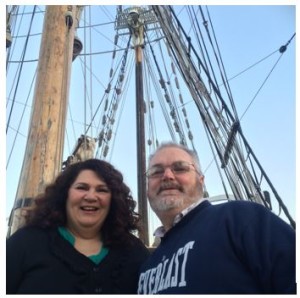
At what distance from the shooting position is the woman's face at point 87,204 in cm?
185

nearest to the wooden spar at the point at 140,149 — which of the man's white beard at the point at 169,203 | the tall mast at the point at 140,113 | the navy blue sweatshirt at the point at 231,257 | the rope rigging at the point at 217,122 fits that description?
the tall mast at the point at 140,113

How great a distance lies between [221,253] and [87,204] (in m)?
0.74

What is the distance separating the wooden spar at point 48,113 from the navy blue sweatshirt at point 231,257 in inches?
70.3

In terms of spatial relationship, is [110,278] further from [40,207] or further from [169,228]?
[40,207]

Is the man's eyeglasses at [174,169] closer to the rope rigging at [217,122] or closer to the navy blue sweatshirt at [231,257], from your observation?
the navy blue sweatshirt at [231,257]

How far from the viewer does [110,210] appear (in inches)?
79.8

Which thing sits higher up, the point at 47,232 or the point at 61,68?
the point at 61,68

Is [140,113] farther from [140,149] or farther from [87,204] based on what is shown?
[87,204]

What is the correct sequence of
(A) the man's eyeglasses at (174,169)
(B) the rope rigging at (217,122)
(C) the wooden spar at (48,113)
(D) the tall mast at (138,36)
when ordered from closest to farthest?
1. (A) the man's eyeglasses at (174,169)
2. (C) the wooden spar at (48,113)
3. (B) the rope rigging at (217,122)
4. (D) the tall mast at (138,36)

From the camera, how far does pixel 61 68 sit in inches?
162

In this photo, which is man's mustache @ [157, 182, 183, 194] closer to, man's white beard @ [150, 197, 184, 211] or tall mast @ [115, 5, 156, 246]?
man's white beard @ [150, 197, 184, 211]

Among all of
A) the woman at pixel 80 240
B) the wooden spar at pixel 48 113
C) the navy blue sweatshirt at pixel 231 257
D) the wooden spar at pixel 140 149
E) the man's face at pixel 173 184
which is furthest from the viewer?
the wooden spar at pixel 140 149
